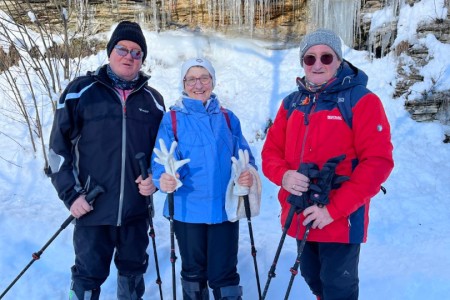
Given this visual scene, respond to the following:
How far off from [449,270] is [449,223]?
1677 mm

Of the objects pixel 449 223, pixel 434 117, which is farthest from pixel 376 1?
pixel 449 223

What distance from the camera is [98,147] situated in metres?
2.79

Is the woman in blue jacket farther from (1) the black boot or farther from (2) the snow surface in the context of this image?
(2) the snow surface

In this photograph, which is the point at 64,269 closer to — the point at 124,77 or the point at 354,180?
the point at 124,77

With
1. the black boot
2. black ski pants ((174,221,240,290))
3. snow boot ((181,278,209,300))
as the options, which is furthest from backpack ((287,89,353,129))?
the black boot

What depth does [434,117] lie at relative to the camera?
8281 millimetres

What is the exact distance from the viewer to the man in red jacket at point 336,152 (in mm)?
2287

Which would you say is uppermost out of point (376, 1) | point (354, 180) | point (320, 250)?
point (376, 1)

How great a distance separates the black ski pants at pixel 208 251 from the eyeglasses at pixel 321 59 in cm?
128

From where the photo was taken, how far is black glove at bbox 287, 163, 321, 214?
233cm

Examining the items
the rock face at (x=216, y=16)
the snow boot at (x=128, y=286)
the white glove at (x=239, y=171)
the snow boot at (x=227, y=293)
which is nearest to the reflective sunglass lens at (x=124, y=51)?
the white glove at (x=239, y=171)

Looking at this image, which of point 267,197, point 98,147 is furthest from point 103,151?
point 267,197

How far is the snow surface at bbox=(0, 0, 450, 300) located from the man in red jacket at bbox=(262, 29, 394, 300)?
1364mm

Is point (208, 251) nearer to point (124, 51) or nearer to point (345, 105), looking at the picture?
point (345, 105)
